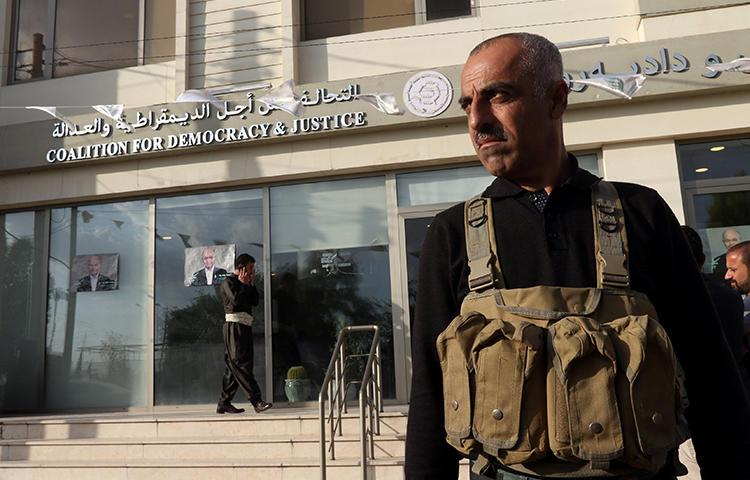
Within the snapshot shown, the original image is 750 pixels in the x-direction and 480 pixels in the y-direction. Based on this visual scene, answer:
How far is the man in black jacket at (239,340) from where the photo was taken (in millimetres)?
6992

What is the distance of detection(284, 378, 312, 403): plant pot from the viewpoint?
7594 mm

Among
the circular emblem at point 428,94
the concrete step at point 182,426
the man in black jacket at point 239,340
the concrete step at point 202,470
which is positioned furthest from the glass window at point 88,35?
the concrete step at point 202,470

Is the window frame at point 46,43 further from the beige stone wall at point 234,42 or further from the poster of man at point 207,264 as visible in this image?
the poster of man at point 207,264

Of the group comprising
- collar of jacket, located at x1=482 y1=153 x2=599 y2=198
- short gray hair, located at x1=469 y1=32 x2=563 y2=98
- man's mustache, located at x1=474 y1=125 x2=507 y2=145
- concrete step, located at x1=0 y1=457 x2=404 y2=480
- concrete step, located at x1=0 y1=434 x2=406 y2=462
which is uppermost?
short gray hair, located at x1=469 y1=32 x2=563 y2=98

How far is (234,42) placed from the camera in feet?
27.9

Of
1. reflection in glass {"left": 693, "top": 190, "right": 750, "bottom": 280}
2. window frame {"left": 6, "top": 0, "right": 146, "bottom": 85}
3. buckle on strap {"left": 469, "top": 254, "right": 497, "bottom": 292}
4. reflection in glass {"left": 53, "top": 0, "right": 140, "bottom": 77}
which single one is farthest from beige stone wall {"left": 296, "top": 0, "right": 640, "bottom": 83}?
buckle on strap {"left": 469, "top": 254, "right": 497, "bottom": 292}

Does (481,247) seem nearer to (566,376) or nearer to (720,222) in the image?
(566,376)

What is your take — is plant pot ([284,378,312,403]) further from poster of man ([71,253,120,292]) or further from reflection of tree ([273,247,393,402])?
poster of man ([71,253,120,292])

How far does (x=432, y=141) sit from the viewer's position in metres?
7.69

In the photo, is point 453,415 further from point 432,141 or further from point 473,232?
point 432,141

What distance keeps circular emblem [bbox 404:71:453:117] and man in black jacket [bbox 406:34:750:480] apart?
6.08 meters

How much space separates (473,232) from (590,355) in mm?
389

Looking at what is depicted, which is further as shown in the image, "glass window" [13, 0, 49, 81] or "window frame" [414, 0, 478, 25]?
"glass window" [13, 0, 49, 81]

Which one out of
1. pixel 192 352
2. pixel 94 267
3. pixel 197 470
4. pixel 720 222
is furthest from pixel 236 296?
pixel 720 222
